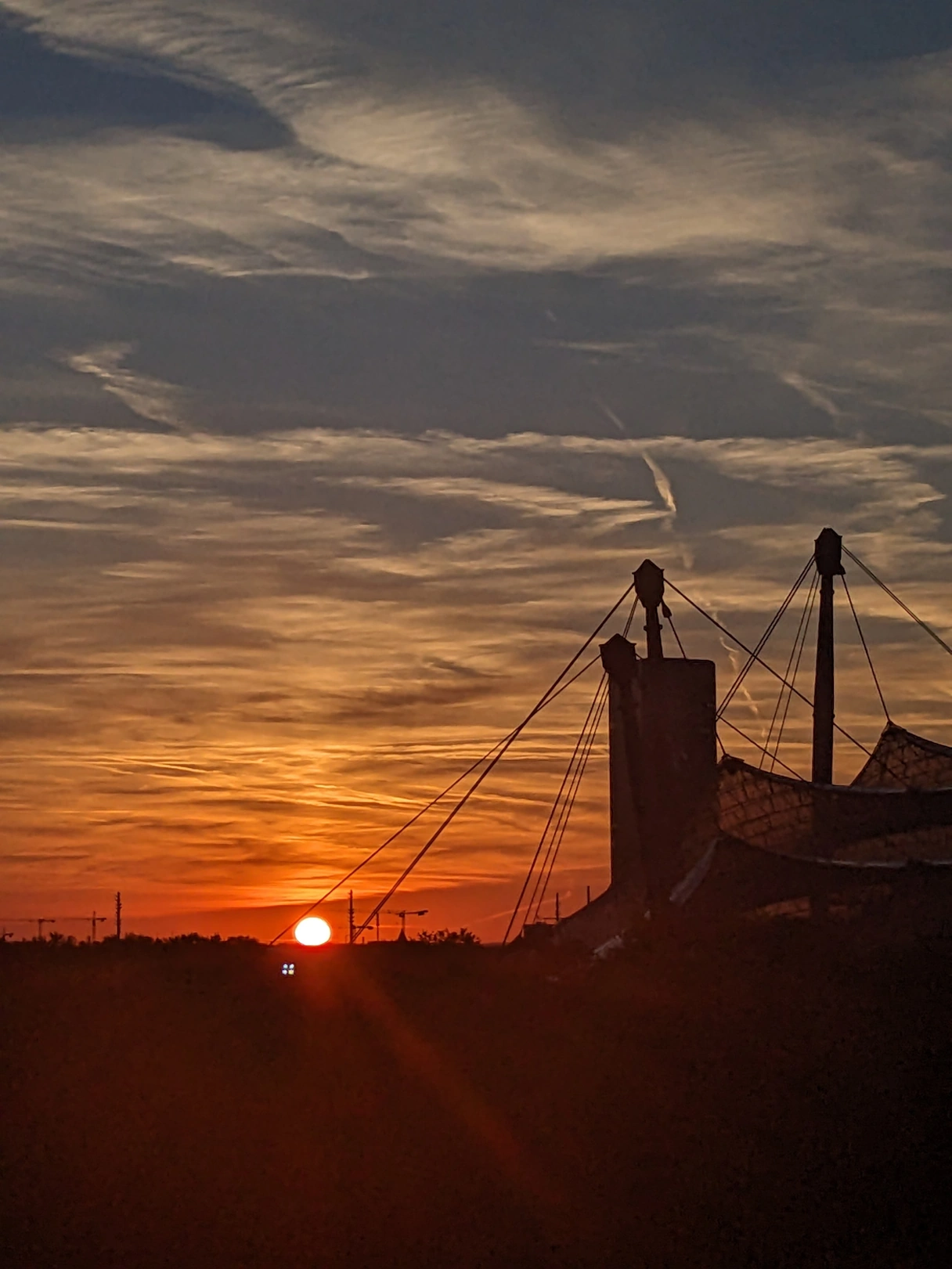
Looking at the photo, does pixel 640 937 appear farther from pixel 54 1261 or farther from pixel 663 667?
pixel 54 1261

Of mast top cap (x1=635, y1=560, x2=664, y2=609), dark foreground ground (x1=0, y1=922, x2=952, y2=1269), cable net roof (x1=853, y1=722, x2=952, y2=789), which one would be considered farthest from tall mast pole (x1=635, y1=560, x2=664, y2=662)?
dark foreground ground (x1=0, y1=922, x2=952, y2=1269)

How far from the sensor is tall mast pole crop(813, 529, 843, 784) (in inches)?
2778

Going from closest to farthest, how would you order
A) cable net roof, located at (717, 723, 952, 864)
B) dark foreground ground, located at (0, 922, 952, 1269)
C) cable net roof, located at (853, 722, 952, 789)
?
dark foreground ground, located at (0, 922, 952, 1269)
cable net roof, located at (717, 723, 952, 864)
cable net roof, located at (853, 722, 952, 789)

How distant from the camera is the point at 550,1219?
2328cm

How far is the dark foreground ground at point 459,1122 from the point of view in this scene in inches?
894

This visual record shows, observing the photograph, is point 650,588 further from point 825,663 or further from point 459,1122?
point 459,1122

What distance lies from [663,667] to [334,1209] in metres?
53.0

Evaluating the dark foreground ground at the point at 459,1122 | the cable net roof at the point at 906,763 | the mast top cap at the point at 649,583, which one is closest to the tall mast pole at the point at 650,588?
the mast top cap at the point at 649,583

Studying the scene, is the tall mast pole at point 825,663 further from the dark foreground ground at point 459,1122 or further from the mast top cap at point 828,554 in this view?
the dark foreground ground at point 459,1122

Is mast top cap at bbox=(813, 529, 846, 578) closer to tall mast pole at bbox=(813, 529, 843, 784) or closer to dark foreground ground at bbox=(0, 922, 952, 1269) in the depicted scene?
tall mast pole at bbox=(813, 529, 843, 784)

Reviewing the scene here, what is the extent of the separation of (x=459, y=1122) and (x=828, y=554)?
4951 cm

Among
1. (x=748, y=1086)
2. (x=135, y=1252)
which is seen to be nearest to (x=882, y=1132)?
(x=748, y=1086)

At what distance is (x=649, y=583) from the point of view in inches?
2808

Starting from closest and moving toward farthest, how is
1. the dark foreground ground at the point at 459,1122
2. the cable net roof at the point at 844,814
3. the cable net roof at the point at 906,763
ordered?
1. the dark foreground ground at the point at 459,1122
2. the cable net roof at the point at 844,814
3. the cable net roof at the point at 906,763
